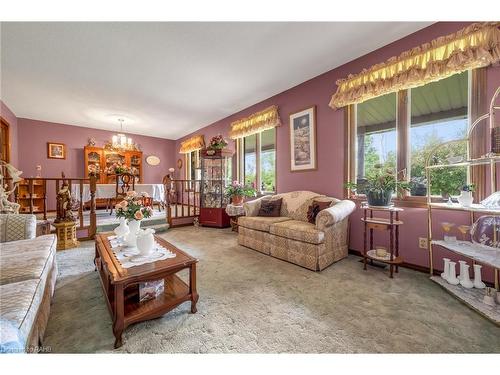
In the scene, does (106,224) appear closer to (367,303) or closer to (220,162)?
(220,162)

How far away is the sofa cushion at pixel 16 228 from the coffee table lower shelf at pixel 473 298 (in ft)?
13.7

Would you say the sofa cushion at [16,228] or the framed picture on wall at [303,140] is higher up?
the framed picture on wall at [303,140]

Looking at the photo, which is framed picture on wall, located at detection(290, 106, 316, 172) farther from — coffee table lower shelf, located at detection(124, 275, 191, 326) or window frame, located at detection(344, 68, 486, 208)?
coffee table lower shelf, located at detection(124, 275, 191, 326)

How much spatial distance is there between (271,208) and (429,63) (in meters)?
2.64

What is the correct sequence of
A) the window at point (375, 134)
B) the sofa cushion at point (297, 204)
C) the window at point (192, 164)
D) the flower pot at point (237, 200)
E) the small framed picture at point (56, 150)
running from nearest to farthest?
the window at point (375, 134), the sofa cushion at point (297, 204), the flower pot at point (237, 200), the small framed picture at point (56, 150), the window at point (192, 164)

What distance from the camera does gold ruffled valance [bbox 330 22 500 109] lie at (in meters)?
1.91

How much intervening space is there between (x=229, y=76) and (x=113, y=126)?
4921 millimetres

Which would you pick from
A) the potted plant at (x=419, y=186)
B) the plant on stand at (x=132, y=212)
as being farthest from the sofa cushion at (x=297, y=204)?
the plant on stand at (x=132, y=212)

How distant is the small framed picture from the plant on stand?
240 inches

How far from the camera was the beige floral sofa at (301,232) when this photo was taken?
8.02 ft

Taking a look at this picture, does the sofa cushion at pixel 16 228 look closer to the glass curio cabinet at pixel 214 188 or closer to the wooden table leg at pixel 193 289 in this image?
the wooden table leg at pixel 193 289

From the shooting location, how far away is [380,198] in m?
2.39

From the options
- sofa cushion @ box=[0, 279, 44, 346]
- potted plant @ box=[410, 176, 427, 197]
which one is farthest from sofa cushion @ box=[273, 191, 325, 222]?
sofa cushion @ box=[0, 279, 44, 346]

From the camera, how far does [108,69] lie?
10.2 feet
